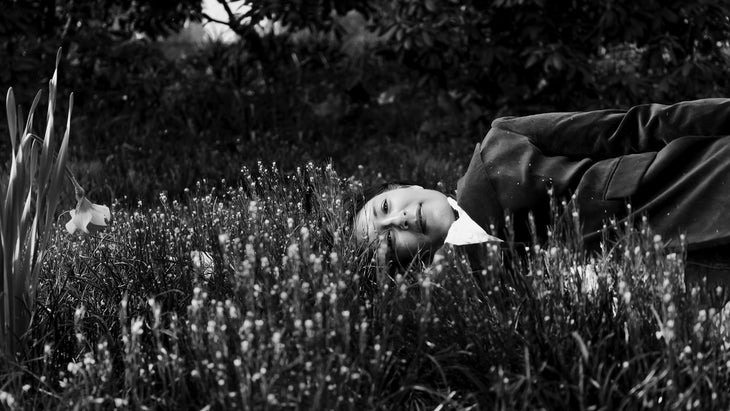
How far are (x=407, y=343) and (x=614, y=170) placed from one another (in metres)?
1.07

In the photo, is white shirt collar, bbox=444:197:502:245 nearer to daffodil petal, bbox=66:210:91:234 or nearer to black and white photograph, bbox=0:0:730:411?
black and white photograph, bbox=0:0:730:411

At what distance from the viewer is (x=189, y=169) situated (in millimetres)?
5109

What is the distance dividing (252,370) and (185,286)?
2.20 feet

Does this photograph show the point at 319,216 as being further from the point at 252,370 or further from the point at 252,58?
the point at 252,58

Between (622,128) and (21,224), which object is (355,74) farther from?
(21,224)

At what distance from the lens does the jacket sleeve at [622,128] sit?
9.34 ft

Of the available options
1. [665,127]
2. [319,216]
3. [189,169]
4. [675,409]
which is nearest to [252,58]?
[189,169]

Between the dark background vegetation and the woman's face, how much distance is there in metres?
2.10

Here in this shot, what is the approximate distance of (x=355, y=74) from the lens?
22.9 feet

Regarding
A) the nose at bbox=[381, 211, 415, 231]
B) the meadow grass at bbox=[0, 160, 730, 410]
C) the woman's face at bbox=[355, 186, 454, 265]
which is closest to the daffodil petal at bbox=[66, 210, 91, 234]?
the meadow grass at bbox=[0, 160, 730, 410]

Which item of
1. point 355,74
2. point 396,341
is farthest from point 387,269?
point 355,74

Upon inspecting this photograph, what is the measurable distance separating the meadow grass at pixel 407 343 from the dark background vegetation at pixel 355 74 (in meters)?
3.05

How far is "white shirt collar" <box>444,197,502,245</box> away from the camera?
9.86ft

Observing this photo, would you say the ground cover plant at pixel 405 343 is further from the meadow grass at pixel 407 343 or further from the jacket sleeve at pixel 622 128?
the jacket sleeve at pixel 622 128
